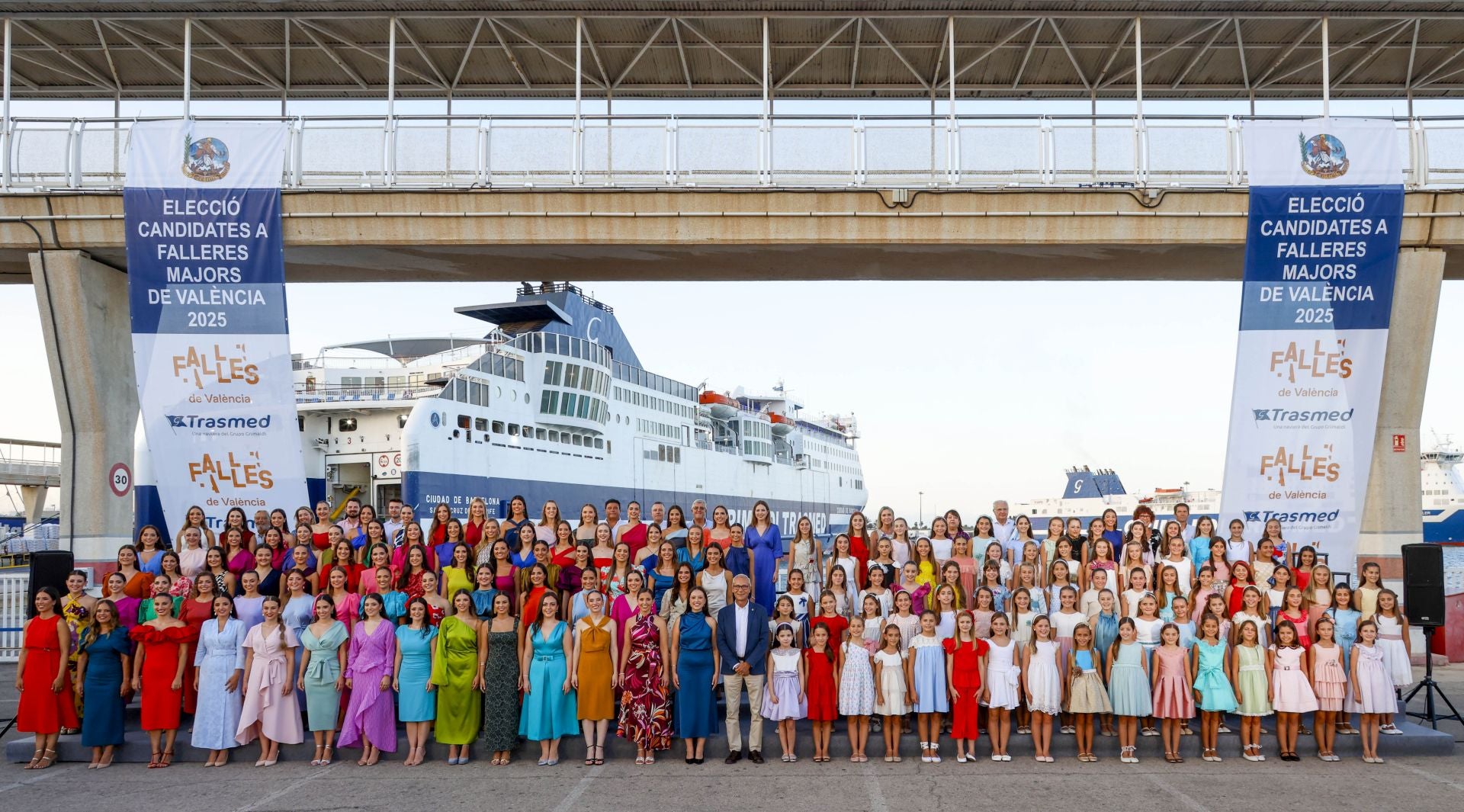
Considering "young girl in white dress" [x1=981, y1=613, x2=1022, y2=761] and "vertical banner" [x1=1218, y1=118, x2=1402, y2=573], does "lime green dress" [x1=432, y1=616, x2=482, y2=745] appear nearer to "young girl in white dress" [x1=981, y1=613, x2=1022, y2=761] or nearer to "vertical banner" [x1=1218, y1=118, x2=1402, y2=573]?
"young girl in white dress" [x1=981, y1=613, x2=1022, y2=761]

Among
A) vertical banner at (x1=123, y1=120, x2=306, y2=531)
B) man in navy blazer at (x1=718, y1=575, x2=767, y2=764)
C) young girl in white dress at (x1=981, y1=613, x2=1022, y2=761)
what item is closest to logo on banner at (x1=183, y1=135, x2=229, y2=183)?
vertical banner at (x1=123, y1=120, x2=306, y2=531)

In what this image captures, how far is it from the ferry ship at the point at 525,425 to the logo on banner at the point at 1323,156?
11.9 metres

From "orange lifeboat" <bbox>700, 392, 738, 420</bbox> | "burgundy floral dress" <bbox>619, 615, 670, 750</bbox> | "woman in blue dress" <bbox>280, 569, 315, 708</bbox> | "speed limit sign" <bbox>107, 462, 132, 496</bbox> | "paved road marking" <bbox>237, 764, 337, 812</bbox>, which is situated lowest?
"paved road marking" <bbox>237, 764, 337, 812</bbox>

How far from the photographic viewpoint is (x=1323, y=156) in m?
11.9

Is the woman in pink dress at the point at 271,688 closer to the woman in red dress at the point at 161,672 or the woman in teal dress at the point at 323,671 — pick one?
the woman in teal dress at the point at 323,671

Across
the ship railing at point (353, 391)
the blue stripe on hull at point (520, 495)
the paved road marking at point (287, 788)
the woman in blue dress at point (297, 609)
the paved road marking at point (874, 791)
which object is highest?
the ship railing at point (353, 391)

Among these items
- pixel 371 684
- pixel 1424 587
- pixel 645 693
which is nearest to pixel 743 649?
pixel 645 693

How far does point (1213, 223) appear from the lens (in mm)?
12391

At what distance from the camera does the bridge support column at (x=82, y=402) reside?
12469 millimetres

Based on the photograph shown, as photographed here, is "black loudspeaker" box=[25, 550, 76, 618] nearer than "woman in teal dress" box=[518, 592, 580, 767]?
No

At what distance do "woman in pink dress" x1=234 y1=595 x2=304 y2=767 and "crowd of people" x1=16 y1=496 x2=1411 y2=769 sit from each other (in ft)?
0.05

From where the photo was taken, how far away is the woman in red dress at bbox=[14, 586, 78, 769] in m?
7.79

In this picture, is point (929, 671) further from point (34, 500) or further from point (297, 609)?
point (34, 500)

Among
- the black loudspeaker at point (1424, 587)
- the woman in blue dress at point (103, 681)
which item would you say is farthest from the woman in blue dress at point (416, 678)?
the black loudspeaker at point (1424, 587)
